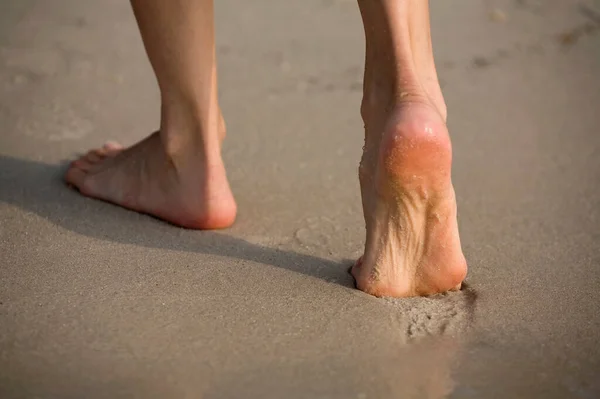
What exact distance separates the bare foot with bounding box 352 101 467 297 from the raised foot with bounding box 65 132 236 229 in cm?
39

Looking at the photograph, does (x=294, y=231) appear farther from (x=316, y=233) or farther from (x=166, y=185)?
(x=166, y=185)

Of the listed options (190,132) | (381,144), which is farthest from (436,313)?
(190,132)

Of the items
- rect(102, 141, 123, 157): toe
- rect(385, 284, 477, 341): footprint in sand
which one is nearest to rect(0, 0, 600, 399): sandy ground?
rect(385, 284, 477, 341): footprint in sand

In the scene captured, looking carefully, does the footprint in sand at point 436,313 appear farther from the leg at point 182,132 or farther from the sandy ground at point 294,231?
the leg at point 182,132

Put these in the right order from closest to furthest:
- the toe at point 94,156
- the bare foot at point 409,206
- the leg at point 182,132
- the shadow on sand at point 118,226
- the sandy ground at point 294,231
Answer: the sandy ground at point 294,231 → the bare foot at point 409,206 → the shadow on sand at point 118,226 → the leg at point 182,132 → the toe at point 94,156

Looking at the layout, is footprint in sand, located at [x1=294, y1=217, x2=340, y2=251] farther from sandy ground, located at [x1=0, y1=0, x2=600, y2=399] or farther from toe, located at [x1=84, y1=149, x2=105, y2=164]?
toe, located at [x1=84, y1=149, x2=105, y2=164]

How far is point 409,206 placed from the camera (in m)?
1.46

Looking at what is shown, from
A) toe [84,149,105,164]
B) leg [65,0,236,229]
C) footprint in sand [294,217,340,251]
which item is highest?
leg [65,0,236,229]

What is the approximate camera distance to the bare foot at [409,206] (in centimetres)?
142

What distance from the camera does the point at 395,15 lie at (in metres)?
1.48

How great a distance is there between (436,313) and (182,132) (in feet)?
2.18

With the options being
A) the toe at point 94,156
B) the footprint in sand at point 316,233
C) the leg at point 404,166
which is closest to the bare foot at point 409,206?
the leg at point 404,166

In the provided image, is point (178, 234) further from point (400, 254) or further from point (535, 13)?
point (535, 13)

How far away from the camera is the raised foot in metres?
1.83
